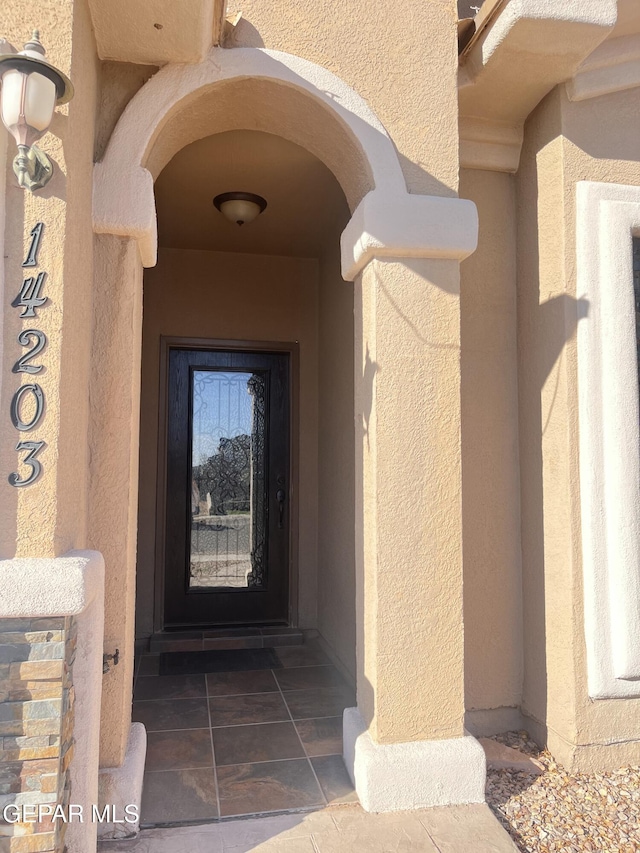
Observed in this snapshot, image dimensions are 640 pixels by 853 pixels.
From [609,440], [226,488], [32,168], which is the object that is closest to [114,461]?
[32,168]

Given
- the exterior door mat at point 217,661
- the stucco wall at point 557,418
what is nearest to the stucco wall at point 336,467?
the exterior door mat at point 217,661

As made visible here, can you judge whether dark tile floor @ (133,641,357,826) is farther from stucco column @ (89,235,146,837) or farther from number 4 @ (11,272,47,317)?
number 4 @ (11,272,47,317)

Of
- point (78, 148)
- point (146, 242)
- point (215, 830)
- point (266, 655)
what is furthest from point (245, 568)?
point (78, 148)

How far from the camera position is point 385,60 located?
111 inches

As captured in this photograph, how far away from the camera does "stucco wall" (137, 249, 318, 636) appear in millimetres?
4961

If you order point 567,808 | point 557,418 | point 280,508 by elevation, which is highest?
point 557,418

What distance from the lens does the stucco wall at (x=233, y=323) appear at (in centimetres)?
496

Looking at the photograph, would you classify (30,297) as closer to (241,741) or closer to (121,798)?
(121,798)

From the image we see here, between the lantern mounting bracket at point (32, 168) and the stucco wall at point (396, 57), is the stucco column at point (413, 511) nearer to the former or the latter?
the stucco wall at point (396, 57)

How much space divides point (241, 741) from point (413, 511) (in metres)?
1.55

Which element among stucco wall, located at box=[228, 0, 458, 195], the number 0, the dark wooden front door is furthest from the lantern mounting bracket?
the dark wooden front door

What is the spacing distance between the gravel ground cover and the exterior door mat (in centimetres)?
192

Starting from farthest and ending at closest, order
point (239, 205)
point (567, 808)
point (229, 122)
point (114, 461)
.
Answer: point (239, 205) < point (229, 122) < point (567, 808) < point (114, 461)

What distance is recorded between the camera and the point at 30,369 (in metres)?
1.97
